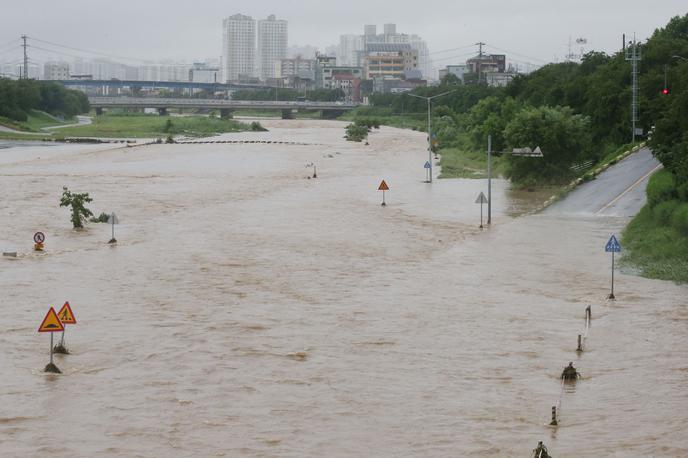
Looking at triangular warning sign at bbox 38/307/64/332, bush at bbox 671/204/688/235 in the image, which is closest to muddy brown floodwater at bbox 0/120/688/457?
triangular warning sign at bbox 38/307/64/332

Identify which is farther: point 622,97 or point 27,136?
point 27,136

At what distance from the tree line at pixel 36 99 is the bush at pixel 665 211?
379 ft

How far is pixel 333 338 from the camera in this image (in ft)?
86.4

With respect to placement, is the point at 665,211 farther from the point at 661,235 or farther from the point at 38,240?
the point at 38,240

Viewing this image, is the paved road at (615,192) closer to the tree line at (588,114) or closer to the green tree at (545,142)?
the tree line at (588,114)

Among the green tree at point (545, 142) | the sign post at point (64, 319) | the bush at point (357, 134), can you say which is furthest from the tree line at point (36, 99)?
the sign post at point (64, 319)

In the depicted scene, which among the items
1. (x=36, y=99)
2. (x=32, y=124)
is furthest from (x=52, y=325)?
(x=36, y=99)

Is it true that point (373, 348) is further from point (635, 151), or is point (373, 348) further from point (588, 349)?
point (635, 151)

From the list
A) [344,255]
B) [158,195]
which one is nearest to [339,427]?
[344,255]

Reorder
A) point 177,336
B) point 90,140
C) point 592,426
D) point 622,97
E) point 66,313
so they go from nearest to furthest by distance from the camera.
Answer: point 592,426, point 66,313, point 177,336, point 622,97, point 90,140

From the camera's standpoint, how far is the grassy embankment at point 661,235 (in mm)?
35688

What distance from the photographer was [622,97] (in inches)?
3049

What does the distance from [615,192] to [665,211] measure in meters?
13.7

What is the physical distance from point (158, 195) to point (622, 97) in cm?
3565
